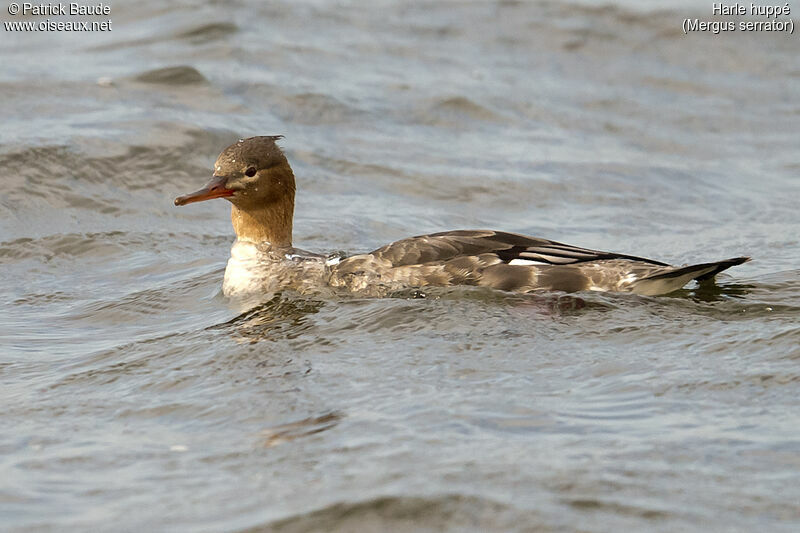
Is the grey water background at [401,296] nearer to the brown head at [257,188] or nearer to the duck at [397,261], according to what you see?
the duck at [397,261]

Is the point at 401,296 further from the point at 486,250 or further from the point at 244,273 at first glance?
the point at 244,273

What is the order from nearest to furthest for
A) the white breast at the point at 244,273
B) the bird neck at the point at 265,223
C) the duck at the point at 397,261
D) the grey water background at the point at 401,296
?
the grey water background at the point at 401,296, the duck at the point at 397,261, the white breast at the point at 244,273, the bird neck at the point at 265,223

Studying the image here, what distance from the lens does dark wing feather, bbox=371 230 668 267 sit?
763 centimetres

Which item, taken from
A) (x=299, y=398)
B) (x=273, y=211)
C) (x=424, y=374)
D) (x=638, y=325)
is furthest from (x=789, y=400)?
(x=273, y=211)

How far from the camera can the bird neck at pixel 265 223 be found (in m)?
8.50

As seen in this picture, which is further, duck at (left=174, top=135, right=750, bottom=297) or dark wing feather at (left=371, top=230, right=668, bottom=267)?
dark wing feather at (left=371, top=230, right=668, bottom=267)

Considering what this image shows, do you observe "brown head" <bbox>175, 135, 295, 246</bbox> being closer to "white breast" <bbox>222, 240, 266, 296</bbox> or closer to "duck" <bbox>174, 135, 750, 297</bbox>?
"duck" <bbox>174, 135, 750, 297</bbox>

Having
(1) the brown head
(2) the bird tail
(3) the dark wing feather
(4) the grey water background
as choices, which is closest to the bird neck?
(1) the brown head

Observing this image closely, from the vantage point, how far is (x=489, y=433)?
17.4 ft

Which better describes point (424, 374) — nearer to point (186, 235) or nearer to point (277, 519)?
point (277, 519)

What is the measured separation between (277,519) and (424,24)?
13.3 m

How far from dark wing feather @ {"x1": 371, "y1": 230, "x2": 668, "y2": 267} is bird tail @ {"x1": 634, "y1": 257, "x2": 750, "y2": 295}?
0.69 ft

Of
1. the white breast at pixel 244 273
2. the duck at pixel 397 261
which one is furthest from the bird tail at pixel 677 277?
the white breast at pixel 244 273

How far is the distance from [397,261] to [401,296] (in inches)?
10.1
